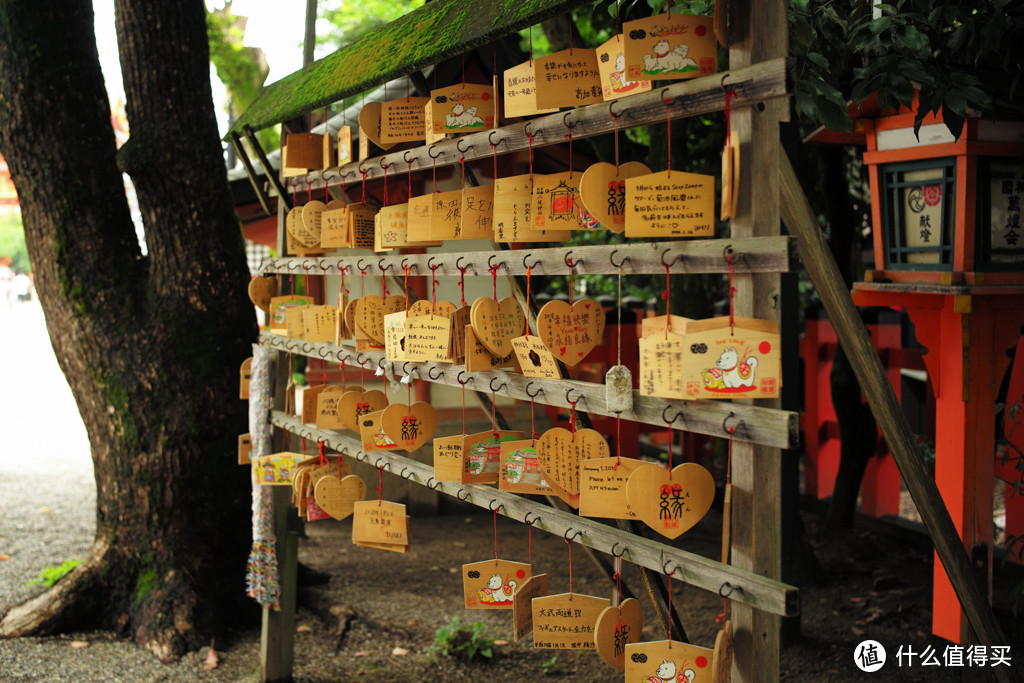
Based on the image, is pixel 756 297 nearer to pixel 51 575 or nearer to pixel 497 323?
pixel 497 323

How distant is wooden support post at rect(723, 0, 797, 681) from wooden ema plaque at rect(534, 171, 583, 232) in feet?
1.72

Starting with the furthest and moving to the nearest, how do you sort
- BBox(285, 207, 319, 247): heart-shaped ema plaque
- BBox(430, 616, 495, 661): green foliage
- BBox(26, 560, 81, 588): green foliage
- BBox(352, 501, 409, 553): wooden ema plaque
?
BBox(26, 560, 81, 588): green foliage < BBox(430, 616, 495, 661): green foliage < BBox(285, 207, 319, 247): heart-shaped ema plaque < BBox(352, 501, 409, 553): wooden ema plaque

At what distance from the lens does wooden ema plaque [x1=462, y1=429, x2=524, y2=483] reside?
8.57 ft

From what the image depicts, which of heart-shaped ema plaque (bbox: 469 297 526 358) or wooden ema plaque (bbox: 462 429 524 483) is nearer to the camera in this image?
heart-shaped ema plaque (bbox: 469 297 526 358)

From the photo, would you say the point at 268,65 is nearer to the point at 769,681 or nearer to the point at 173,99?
the point at 173,99

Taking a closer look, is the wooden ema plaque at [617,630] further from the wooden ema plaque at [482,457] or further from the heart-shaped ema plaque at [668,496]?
the wooden ema plaque at [482,457]

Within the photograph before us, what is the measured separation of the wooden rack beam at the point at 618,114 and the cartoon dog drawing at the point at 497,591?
1303 mm

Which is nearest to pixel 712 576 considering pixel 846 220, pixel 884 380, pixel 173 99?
pixel 884 380

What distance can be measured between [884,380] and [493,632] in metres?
2.90

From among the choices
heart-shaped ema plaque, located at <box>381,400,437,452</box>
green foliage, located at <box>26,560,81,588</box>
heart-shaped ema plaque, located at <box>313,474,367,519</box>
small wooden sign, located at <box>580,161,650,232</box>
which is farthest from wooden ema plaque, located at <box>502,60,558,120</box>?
green foliage, located at <box>26,560,81,588</box>

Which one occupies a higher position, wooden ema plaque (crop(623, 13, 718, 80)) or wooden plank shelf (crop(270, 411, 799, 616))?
wooden ema plaque (crop(623, 13, 718, 80))

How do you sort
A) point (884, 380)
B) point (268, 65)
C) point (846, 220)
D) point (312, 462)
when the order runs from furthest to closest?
1. point (268, 65)
2. point (846, 220)
3. point (312, 462)
4. point (884, 380)

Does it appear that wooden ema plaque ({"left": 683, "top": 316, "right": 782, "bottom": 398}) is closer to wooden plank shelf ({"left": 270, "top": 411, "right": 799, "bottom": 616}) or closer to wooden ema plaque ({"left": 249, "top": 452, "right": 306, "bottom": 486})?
wooden plank shelf ({"left": 270, "top": 411, "right": 799, "bottom": 616})

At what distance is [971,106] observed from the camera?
301 centimetres
